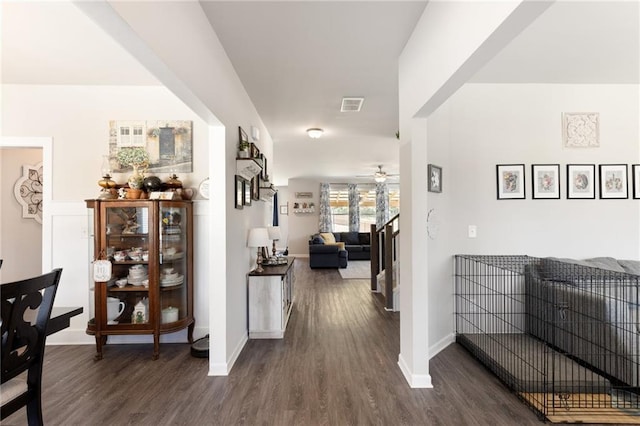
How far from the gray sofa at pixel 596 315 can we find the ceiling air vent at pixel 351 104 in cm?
264

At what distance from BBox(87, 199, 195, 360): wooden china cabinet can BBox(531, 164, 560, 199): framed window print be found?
374 centimetres

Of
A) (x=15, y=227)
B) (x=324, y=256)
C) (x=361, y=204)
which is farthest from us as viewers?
(x=361, y=204)

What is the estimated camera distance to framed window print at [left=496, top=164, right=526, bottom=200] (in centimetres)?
324

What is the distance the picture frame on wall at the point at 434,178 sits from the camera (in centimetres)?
291

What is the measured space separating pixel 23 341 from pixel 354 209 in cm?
970

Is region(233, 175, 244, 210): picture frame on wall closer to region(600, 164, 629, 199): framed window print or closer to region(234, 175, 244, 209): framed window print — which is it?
region(234, 175, 244, 209): framed window print

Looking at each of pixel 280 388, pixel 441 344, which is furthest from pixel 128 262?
pixel 441 344

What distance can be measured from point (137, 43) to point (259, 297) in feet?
8.52

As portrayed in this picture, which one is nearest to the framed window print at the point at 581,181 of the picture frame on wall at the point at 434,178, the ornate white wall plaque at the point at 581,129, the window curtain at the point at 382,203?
the ornate white wall plaque at the point at 581,129

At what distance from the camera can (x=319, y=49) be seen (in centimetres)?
255

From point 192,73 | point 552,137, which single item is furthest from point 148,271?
point 552,137

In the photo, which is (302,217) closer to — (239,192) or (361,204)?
(361,204)

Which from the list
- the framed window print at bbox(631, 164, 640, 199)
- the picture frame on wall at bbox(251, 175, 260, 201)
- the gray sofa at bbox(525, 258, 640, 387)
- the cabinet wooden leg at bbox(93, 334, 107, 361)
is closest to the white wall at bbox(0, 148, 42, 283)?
the cabinet wooden leg at bbox(93, 334, 107, 361)

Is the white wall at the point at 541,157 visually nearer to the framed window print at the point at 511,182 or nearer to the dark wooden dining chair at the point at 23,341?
the framed window print at the point at 511,182
